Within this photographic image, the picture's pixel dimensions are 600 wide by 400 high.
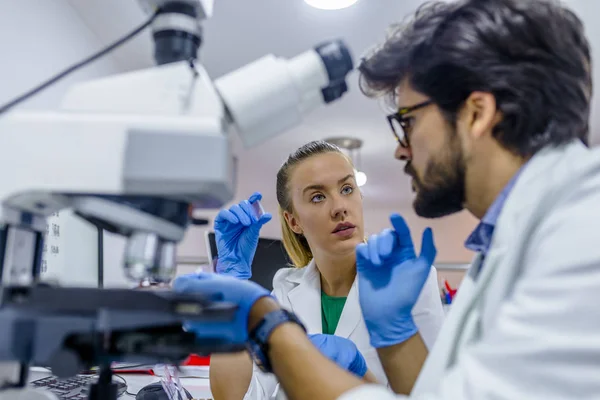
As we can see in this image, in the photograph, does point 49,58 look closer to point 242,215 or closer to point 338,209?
point 242,215

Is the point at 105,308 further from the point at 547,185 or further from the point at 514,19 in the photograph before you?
the point at 514,19

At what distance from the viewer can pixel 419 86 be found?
85 cm

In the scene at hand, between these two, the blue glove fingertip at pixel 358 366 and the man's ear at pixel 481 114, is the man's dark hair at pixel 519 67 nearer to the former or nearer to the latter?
the man's ear at pixel 481 114

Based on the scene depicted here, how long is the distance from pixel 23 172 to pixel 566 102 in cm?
84

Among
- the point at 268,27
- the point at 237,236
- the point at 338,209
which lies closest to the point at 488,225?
the point at 338,209

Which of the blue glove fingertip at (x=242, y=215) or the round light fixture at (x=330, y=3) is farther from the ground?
the round light fixture at (x=330, y=3)

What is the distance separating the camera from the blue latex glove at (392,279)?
935mm

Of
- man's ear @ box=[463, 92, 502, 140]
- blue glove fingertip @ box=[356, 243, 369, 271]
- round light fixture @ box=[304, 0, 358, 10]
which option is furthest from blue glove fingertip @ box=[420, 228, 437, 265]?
round light fixture @ box=[304, 0, 358, 10]

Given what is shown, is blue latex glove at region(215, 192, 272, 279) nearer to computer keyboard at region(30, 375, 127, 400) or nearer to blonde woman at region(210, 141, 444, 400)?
blonde woman at region(210, 141, 444, 400)

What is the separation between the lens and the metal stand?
63 centimetres

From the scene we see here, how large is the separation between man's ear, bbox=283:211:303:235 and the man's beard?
2.91ft

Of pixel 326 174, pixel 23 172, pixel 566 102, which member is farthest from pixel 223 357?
pixel 566 102

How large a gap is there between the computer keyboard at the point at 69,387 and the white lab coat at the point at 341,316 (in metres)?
0.44

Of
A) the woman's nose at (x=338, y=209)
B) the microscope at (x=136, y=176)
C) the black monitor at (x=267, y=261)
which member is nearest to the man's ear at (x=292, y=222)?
the woman's nose at (x=338, y=209)
